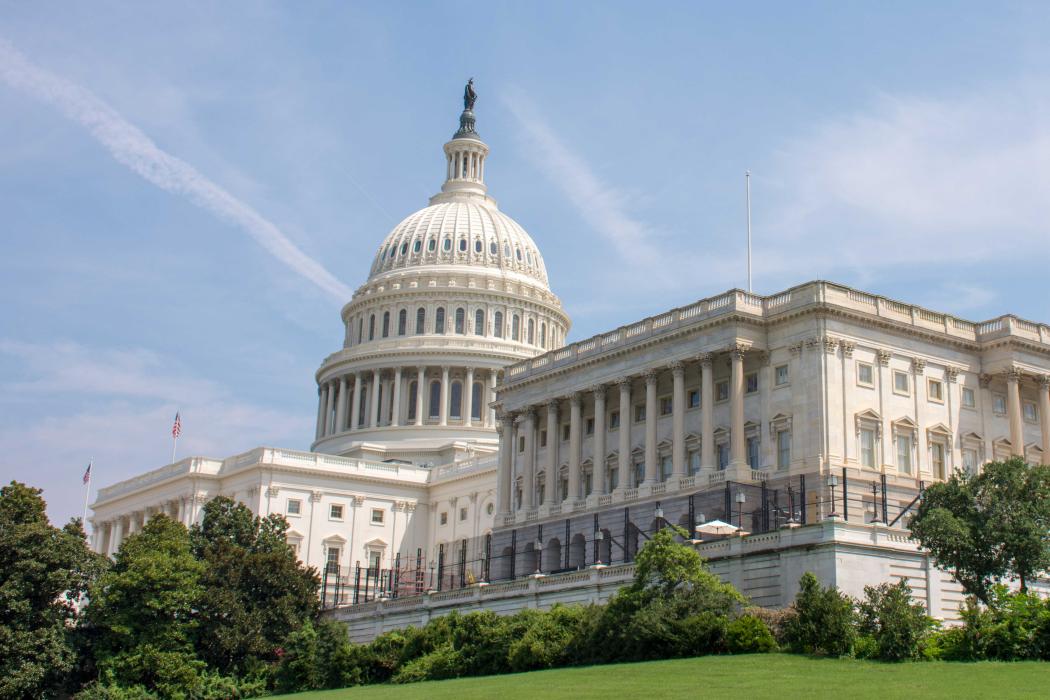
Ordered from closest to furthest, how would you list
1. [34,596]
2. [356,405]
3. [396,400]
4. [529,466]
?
[34,596]
[529,466]
[396,400]
[356,405]

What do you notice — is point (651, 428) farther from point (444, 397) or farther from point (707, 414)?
point (444, 397)

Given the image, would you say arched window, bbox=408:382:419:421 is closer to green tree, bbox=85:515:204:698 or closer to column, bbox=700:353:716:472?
column, bbox=700:353:716:472

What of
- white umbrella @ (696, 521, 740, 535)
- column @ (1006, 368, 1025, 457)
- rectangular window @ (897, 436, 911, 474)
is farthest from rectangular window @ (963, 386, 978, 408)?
white umbrella @ (696, 521, 740, 535)

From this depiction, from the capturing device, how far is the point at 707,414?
83.7 m

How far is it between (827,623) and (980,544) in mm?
10495

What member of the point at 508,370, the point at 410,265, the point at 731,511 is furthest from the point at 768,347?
the point at 410,265

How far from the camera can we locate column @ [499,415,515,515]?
101 metres

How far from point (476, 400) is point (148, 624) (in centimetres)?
7628

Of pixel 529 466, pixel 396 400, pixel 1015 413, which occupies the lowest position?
pixel 529 466

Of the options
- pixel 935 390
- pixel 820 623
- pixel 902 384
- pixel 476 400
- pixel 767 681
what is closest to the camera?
pixel 767 681

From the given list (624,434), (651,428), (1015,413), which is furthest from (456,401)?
(1015,413)

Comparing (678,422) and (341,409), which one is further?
(341,409)

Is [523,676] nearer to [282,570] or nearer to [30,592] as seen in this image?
[282,570]

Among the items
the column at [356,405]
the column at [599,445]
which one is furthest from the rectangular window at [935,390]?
the column at [356,405]
